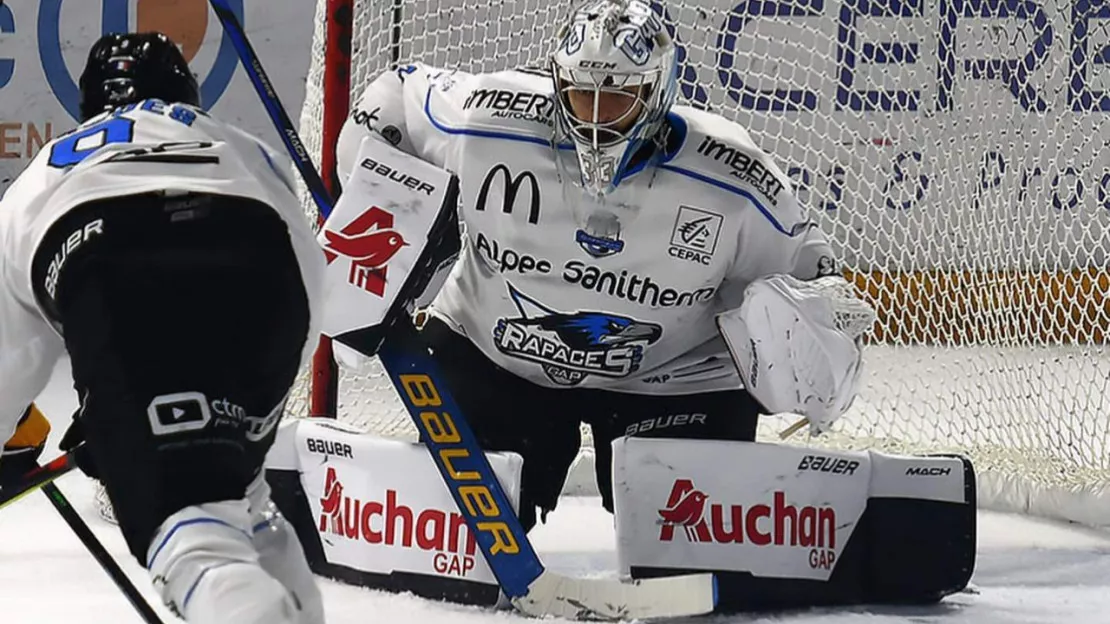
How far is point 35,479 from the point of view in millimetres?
1980

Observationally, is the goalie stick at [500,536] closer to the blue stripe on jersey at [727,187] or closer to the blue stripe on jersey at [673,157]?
the blue stripe on jersey at [673,157]

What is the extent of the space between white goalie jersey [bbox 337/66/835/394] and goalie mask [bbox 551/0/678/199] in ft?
0.23

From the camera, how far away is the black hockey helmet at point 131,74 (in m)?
1.92

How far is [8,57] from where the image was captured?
15.3 ft

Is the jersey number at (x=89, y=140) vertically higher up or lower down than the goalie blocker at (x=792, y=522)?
higher up

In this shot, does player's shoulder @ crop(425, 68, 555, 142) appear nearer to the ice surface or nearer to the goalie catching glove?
the goalie catching glove

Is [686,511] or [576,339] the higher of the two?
[576,339]

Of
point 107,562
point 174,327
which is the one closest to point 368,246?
point 107,562

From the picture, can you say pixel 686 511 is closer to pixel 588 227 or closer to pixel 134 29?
pixel 588 227

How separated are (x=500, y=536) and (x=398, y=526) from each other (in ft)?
0.60

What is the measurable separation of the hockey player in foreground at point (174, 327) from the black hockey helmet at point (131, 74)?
0.12 m

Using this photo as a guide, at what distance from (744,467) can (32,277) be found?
1.19 metres

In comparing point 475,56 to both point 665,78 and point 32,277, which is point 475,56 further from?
point 32,277

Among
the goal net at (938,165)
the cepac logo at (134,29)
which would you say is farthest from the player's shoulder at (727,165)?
the cepac logo at (134,29)
